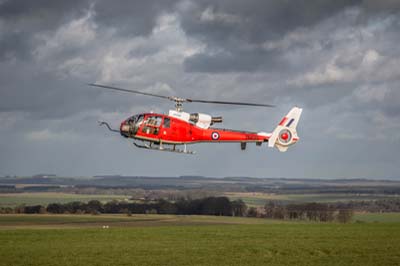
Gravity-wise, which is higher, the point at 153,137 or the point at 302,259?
the point at 153,137

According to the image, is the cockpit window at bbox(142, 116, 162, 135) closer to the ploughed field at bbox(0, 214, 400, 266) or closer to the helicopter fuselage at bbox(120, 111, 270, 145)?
the helicopter fuselage at bbox(120, 111, 270, 145)

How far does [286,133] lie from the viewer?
45281 mm

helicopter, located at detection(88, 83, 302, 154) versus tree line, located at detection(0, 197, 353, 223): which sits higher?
helicopter, located at detection(88, 83, 302, 154)

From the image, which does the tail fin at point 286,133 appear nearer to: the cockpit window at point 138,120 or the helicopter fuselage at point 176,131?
the helicopter fuselage at point 176,131

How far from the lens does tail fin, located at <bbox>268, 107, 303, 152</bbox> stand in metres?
45.1

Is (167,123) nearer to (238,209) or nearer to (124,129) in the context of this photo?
(124,129)

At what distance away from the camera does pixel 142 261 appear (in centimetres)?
3250

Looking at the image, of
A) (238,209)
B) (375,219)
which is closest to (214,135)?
(375,219)

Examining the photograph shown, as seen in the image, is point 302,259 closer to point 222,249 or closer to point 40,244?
point 222,249

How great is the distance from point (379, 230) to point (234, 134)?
55.7 ft

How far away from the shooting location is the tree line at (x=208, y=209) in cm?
10436

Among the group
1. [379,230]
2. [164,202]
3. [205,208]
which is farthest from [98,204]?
[379,230]

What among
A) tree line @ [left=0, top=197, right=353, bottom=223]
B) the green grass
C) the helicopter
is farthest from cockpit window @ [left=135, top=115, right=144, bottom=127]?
tree line @ [left=0, top=197, right=353, bottom=223]

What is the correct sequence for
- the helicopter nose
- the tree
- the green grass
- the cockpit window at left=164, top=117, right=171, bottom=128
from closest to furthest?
the helicopter nose, the cockpit window at left=164, top=117, right=171, bottom=128, the green grass, the tree
